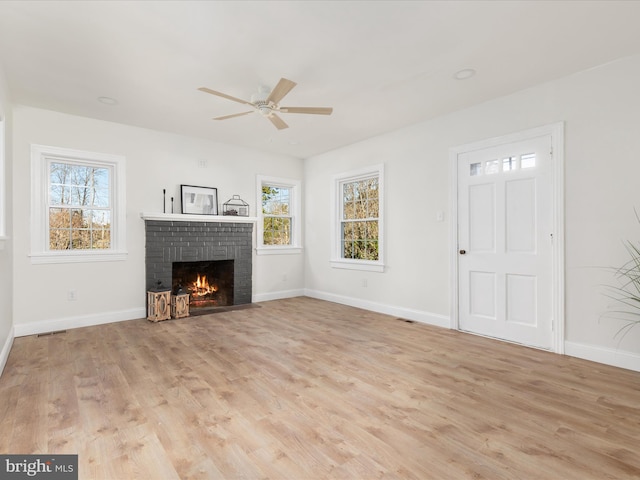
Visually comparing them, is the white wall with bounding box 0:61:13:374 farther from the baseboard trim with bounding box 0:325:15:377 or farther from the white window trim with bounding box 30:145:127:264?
the white window trim with bounding box 30:145:127:264

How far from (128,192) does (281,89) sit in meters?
2.99

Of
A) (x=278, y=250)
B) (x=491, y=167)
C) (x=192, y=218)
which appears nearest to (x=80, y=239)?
(x=192, y=218)

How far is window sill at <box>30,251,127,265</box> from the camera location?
13.3 ft

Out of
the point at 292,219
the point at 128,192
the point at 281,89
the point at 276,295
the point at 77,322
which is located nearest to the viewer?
the point at 281,89

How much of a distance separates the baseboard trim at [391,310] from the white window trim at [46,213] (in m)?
3.22

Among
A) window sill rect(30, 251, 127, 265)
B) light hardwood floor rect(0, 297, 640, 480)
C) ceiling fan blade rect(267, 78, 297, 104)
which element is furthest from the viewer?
window sill rect(30, 251, 127, 265)

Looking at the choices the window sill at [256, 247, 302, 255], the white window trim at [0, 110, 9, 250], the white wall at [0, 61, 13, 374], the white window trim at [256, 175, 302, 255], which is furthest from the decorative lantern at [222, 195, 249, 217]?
the white window trim at [0, 110, 9, 250]

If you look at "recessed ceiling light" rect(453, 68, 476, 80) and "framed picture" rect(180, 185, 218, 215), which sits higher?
"recessed ceiling light" rect(453, 68, 476, 80)

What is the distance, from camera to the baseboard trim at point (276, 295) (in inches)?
233

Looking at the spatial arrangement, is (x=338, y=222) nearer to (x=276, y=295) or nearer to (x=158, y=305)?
(x=276, y=295)

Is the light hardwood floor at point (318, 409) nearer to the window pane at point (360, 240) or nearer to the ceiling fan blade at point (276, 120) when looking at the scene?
the window pane at point (360, 240)

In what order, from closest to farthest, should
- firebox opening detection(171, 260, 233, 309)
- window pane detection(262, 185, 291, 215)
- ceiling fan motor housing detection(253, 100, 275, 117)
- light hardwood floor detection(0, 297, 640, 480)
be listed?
light hardwood floor detection(0, 297, 640, 480)
ceiling fan motor housing detection(253, 100, 275, 117)
firebox opening detection(171, 260, 233, 309)
window pane detection(262, 185, 291, 215)

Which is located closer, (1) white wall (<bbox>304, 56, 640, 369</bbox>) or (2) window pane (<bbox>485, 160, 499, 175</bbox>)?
(1) white wall (<bbox>304, 56, 640, 369</bbox>)

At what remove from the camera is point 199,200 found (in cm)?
527
